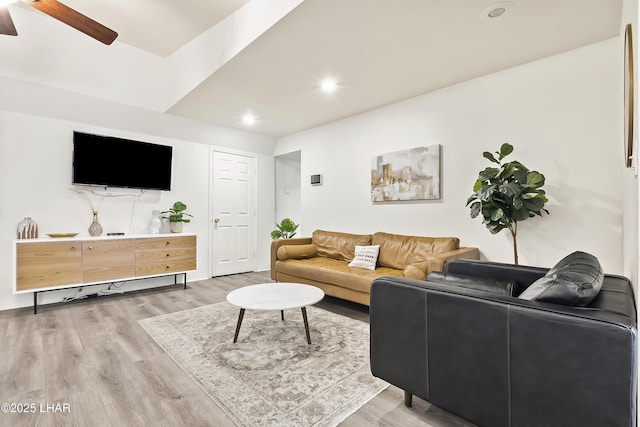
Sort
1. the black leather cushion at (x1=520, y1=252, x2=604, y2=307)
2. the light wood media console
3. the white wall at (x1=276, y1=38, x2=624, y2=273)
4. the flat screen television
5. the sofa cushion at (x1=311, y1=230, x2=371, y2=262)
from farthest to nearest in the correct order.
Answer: the sofa cushion at (x1=311, y1=230, x2=371, y2=262) → the flat screen television → the light wood media console → the white wall at (x1=276, y1=38, x2=624, y2=273) → the black leather cushion at (x1=520, y1=252, x2=604, y2=307)

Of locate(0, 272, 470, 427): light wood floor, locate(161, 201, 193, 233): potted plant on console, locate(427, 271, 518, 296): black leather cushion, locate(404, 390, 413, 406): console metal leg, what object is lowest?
locate(0, 272, 470, 427): light wood floor

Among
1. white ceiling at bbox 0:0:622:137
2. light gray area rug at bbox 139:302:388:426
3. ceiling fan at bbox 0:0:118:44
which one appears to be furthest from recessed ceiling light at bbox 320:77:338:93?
light gray area rug at bbox 139:302:388:426

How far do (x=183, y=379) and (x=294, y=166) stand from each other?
494 centimetres

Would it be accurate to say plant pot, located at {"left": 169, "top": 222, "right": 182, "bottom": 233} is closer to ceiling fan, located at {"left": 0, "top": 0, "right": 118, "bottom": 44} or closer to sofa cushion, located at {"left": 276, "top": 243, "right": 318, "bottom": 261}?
sofa cushion, located at {"left": 276, "top": 243, "right": 318, "bottom": 261}

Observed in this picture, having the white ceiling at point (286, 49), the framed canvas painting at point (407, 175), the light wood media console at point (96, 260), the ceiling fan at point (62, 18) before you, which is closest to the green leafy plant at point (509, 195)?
the framed canvas painting at point (407, 175)

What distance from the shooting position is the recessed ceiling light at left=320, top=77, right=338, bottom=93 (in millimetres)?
3342

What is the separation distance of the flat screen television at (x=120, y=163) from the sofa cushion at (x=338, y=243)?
7.73 feet

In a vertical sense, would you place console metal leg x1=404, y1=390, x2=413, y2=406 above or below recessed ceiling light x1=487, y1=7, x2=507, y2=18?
below

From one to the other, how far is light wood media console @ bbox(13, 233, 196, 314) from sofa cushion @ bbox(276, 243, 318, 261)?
1.36 metres

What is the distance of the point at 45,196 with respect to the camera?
3545mm

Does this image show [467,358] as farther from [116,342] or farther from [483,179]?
[116,342]

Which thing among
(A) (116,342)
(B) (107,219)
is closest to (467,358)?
(A) (116,342)

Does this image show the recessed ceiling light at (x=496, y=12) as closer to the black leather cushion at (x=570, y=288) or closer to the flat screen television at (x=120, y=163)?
the black leather cushion at (x=570, y=288)

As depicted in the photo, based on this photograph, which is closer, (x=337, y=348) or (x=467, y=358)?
(x=467, y=358)
